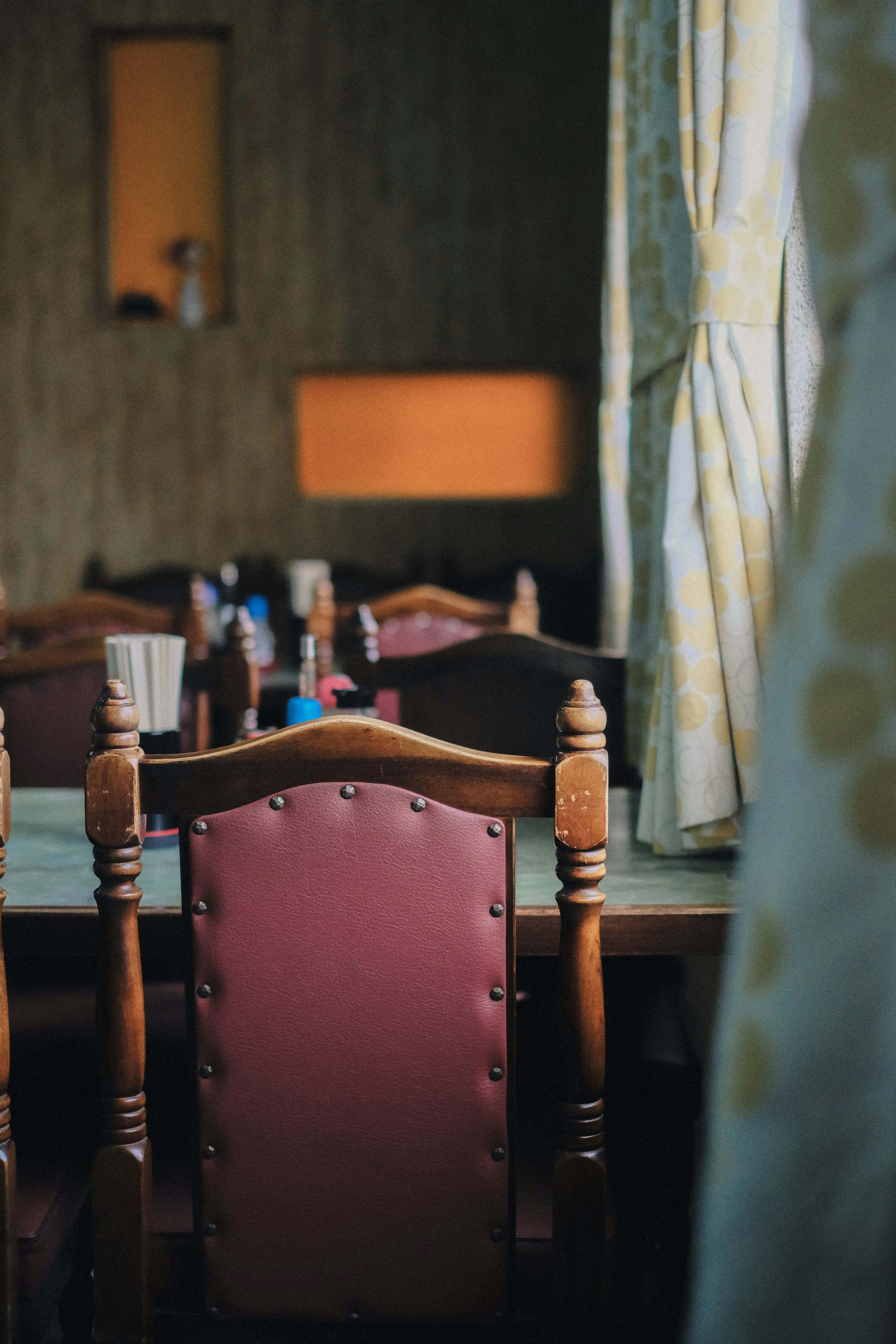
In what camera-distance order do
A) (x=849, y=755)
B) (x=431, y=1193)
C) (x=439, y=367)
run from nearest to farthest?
1. (x=849, y=755)
2. (x=431, y=1193)
3. (x=439, y=367)

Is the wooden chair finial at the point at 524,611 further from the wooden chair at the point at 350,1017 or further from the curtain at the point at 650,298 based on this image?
the wooden chair at the point at 350,1017

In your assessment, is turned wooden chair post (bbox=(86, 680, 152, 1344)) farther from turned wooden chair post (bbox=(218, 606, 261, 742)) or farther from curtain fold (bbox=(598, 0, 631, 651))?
curtain fold (bbox=(598, 0, 631, 651))

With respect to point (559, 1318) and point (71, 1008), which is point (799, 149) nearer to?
point (559, 1318)

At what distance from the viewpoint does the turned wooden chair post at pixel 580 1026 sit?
0.90 metres

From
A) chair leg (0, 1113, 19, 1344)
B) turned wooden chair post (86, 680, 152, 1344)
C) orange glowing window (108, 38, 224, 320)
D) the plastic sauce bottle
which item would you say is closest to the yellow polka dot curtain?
turned wooden chair post (86, 680, 152, 1344)

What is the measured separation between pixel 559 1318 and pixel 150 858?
26.2 inches

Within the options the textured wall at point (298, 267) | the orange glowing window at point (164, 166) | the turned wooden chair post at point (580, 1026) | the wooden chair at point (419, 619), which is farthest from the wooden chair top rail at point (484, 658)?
the orange glowing window at point (164, 166)

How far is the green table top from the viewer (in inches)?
45.9

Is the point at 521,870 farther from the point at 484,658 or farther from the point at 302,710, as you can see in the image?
the point at 484,658

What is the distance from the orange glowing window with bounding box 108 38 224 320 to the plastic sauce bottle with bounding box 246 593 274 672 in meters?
2.10

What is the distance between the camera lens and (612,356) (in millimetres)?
3055

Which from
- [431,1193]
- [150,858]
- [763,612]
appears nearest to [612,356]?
[763,612]

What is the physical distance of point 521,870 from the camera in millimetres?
1284

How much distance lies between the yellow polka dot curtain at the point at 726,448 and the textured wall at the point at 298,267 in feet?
11.2
